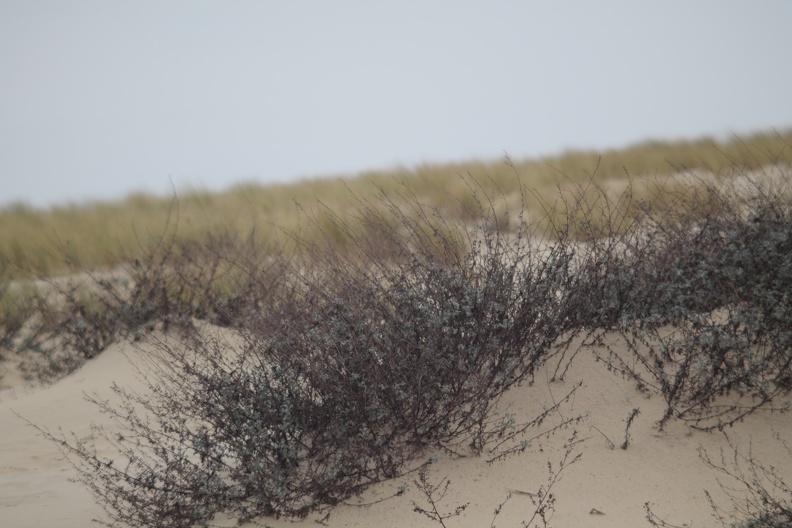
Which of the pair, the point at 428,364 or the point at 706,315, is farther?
the point at 706,315

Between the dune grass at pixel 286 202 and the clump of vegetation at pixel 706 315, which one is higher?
the dune grass at pixel 286 202

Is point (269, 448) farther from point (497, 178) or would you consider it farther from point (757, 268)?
point (497, 178)

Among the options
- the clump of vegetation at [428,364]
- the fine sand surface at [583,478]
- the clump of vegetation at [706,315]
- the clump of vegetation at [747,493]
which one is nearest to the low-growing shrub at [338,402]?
the clump of vegetation at [428,364]

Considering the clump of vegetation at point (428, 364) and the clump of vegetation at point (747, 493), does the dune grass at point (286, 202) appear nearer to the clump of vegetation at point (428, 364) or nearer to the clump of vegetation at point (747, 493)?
the clump of vegetation at point (428, 364)

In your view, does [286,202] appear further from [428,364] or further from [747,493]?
[747,493]

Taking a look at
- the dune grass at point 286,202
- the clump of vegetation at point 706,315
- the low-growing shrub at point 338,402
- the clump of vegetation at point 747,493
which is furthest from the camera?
the dune grass at point 286,202

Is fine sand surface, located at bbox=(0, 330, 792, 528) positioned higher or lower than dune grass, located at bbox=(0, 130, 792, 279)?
lower

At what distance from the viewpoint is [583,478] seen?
453cm

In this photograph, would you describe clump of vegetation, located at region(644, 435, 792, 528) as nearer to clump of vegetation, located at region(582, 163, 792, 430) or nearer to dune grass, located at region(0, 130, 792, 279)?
clump of vegetation, located at region(582, 163, 792, 430)

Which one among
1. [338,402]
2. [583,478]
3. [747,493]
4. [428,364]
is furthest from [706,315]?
[338,402]

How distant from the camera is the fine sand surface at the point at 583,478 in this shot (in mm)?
4273

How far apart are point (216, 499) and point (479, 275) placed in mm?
2166

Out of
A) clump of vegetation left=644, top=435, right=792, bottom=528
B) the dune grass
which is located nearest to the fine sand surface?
clump of vegetation left=644, top=435, right=792, bottom=528

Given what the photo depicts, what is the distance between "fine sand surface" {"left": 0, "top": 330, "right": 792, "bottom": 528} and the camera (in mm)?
4273
